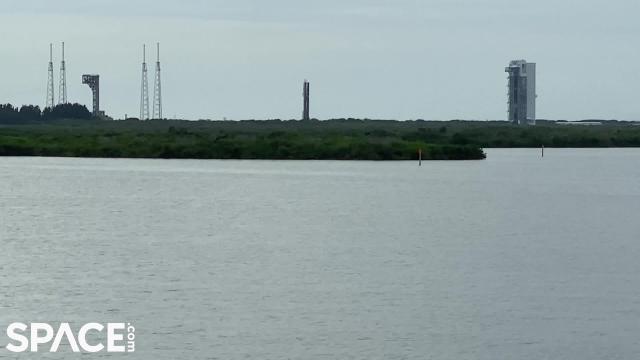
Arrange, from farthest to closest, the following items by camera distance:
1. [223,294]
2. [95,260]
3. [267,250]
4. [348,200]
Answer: [348,200], [267,250], [95,260], [223,294]

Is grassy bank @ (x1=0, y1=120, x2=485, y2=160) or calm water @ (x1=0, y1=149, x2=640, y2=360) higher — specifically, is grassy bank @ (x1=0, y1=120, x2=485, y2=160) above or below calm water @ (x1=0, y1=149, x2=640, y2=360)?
above

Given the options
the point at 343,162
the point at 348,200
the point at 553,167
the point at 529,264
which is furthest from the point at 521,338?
the point at 343,162

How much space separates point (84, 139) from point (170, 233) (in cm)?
9807

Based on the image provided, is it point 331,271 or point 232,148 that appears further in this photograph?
point 232,148

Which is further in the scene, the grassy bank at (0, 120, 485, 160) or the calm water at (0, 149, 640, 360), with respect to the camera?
the grassy bank at (0, 120, 485, 160)

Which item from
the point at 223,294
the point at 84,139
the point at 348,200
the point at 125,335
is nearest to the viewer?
the point at 125,335

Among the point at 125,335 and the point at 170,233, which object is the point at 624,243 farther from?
the point at 125,335

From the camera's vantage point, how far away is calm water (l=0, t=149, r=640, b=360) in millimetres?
30297

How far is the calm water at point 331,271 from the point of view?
99.4 feet

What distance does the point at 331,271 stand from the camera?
4238cm

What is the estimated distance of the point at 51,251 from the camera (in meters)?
47.4

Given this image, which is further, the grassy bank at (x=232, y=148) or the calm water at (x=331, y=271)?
the grassy bank at (x=232, y=148)

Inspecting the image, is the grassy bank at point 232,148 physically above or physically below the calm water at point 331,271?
above

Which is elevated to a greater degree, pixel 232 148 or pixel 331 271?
pixel 232 148
